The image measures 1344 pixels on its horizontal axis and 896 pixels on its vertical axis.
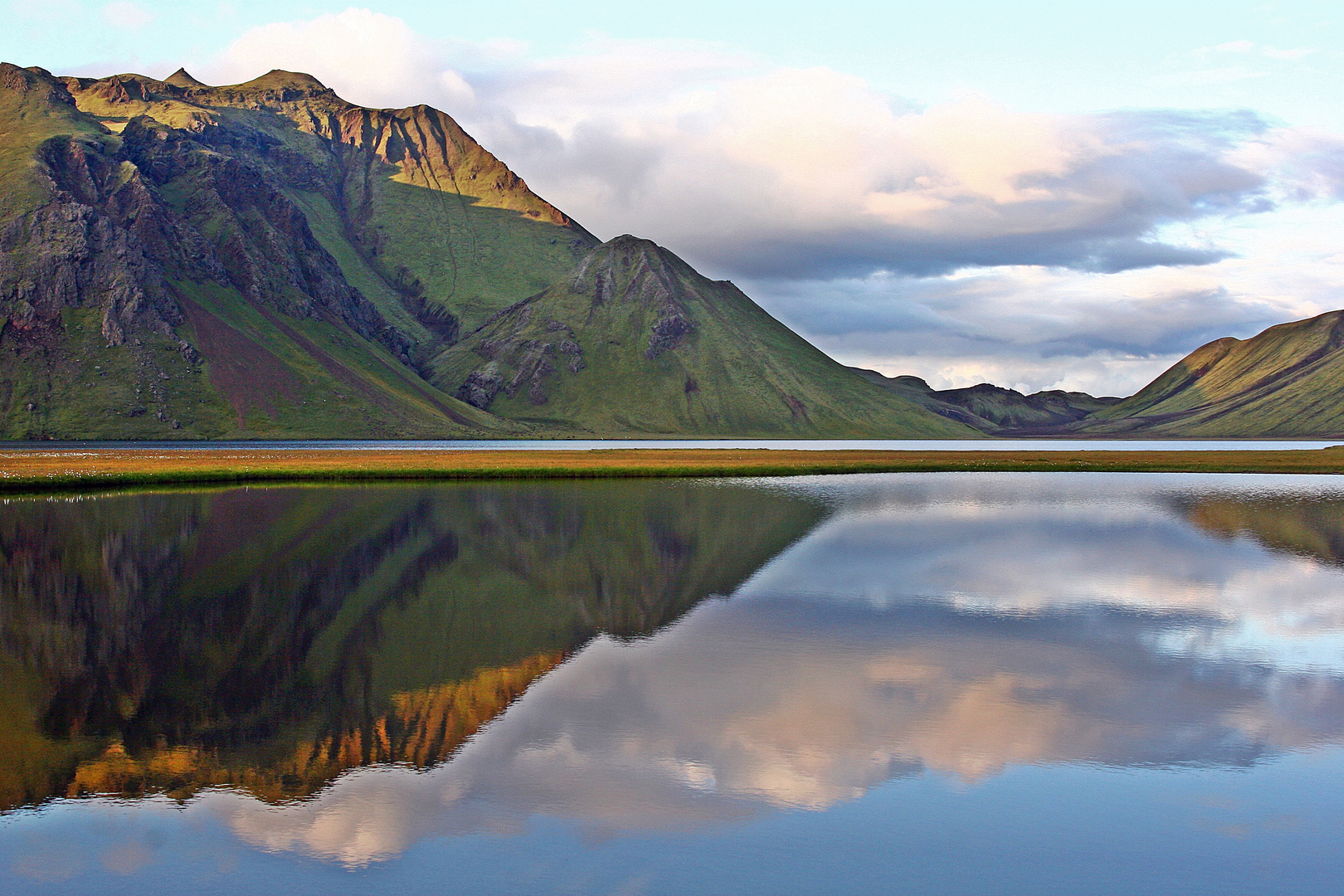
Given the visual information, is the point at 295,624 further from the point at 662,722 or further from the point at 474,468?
the point at 474,468

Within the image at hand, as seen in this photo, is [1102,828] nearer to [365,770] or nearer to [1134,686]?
[1134,686]

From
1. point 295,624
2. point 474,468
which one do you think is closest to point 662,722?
point 295,624

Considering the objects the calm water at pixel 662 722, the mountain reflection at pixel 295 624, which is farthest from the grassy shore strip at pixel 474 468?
the calm water at pixel 662 722

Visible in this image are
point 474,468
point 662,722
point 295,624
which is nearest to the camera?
point 662,722

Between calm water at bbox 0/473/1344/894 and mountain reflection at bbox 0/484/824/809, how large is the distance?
145 millimetres

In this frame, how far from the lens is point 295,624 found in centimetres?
2778

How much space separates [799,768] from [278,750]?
968 cm

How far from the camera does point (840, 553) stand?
144 feet

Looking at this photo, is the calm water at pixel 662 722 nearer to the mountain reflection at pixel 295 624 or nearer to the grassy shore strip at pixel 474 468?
the mountain reflection at pixel 295 624

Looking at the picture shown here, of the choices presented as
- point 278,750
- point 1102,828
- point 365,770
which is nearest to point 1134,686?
point 1102,828

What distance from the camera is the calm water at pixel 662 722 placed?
539 inches

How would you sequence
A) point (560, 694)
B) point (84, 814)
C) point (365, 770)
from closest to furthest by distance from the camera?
point (84, 814)
point (365, 770)
point (560, 694)

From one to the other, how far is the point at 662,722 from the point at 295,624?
536 inches

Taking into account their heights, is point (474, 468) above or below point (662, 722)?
above
